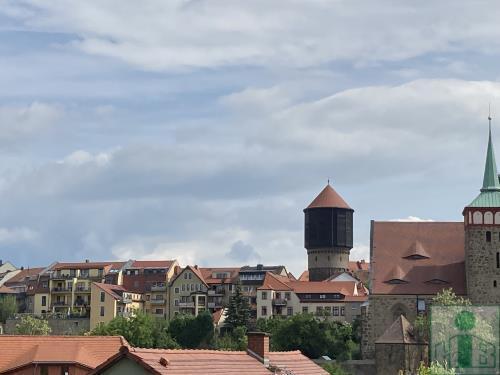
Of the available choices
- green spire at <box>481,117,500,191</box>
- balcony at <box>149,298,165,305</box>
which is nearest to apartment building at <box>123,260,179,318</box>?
balcony at <box>149,298,165,305</box>

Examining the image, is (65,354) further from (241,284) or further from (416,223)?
(241,284)

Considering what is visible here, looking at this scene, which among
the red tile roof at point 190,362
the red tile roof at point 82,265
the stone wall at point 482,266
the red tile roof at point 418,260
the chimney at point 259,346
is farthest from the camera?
the red tile roof at point 82,265

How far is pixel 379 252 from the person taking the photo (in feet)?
341

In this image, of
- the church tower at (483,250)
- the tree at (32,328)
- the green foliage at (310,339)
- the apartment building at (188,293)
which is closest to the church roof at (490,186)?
the church tower at (483,250)

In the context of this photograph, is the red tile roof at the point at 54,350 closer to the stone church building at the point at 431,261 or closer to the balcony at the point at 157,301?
the stone church building at the point at 431,261

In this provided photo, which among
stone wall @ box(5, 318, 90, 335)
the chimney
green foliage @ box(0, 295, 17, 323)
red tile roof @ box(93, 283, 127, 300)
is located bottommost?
the chimney

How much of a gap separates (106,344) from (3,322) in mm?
94793

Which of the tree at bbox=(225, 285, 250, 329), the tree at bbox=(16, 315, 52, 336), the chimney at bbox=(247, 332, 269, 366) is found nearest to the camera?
the chimney at bbox=(247, 332, 269, 366)

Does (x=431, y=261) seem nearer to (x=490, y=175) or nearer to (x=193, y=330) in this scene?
(x=490, y=175)

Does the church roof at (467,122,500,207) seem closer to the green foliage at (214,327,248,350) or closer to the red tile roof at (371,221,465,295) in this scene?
the red tile roof at (371,221,465,295)

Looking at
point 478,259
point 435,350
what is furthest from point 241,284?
point 435,350

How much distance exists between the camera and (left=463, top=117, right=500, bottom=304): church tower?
98000 millimetres

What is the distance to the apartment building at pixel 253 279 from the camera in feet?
456

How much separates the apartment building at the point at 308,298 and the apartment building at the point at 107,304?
15.5m
